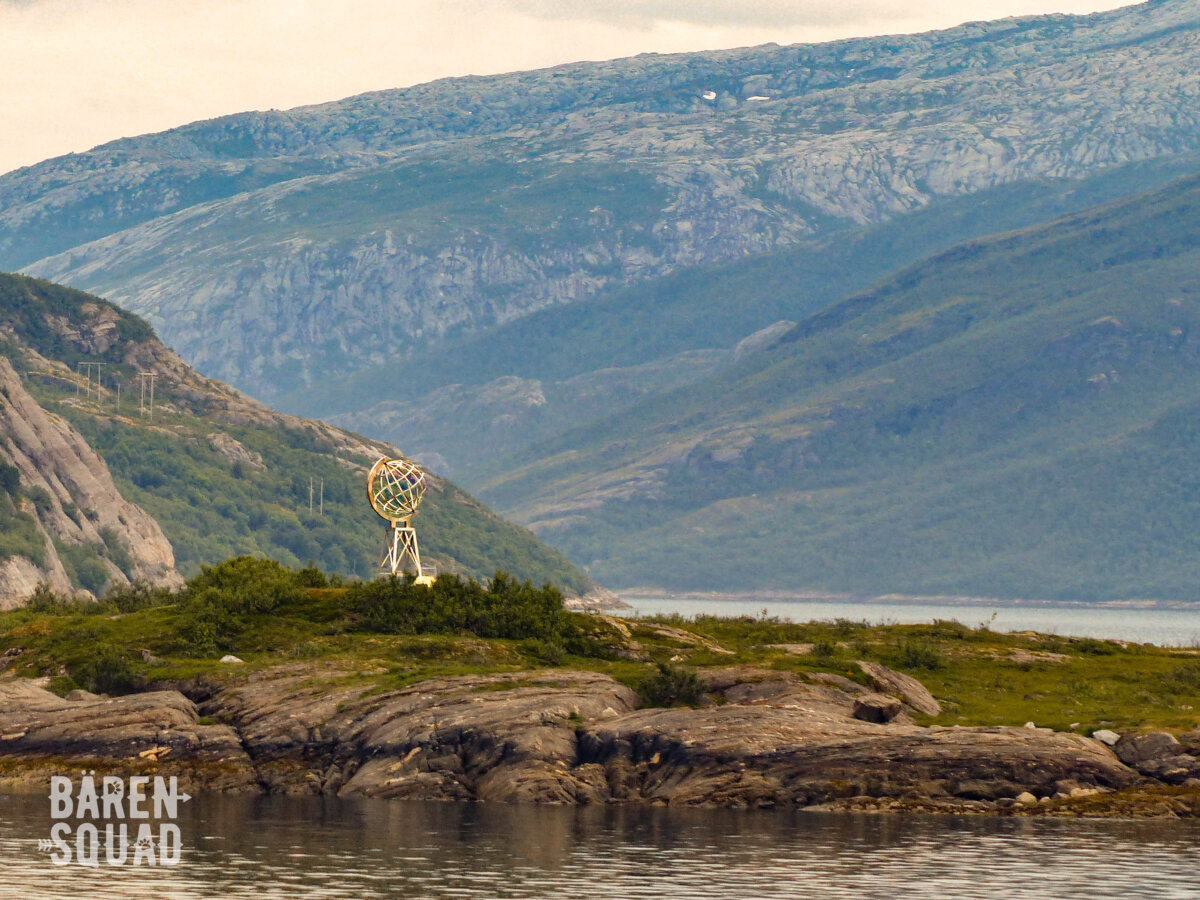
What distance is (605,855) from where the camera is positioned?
7881 centimetres

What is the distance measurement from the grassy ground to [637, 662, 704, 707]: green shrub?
139 cm

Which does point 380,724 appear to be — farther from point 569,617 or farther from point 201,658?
point 569,617

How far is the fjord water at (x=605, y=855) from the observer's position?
7138 cm

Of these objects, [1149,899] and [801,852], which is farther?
[801,852]

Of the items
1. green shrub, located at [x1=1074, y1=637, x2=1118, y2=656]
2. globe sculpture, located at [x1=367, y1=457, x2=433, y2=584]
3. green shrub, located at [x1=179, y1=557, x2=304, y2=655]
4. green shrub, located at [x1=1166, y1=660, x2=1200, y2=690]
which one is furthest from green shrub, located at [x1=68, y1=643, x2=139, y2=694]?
green shrub, located at [x1=1074, y1=637, x2=1118, y2=656]

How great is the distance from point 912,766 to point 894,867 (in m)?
17.6

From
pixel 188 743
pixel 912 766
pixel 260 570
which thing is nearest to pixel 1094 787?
pixel 912 766

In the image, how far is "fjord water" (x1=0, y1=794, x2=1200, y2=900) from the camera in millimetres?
71375

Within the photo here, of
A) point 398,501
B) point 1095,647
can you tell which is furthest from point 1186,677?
point 398,501

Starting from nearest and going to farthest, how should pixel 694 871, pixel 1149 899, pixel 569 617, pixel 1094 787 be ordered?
1. pixel 1149 899
2. pixel 694 871
3. pixel 1094 787
4. pixel 569 617

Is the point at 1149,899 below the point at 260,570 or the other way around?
below

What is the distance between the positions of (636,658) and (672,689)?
12409mm

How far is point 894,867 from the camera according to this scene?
76625mm

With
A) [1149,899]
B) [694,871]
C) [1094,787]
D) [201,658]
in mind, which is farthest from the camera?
[201,658]
